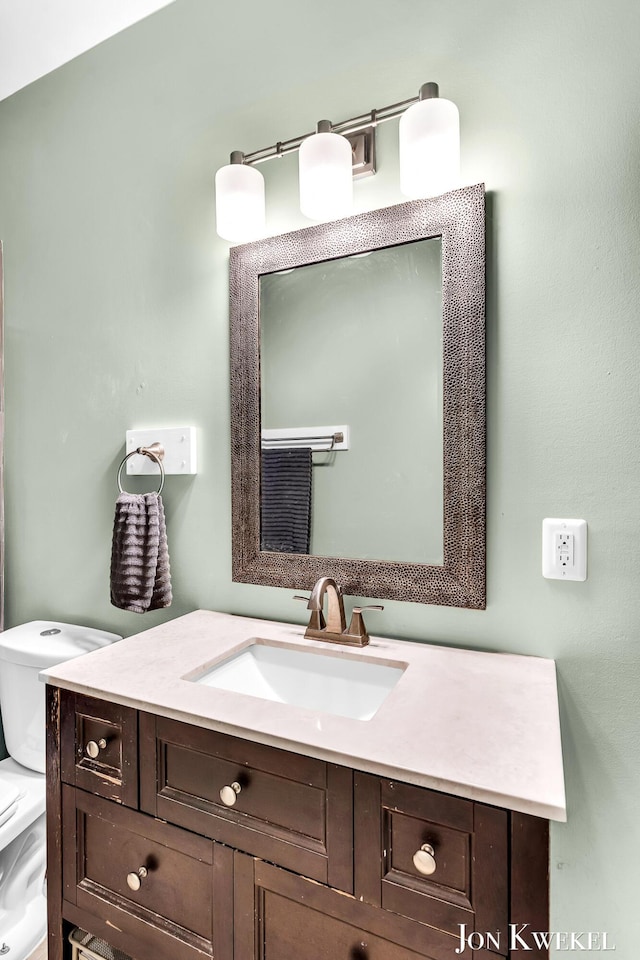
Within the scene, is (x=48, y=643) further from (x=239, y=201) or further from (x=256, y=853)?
(x=239, y=201)

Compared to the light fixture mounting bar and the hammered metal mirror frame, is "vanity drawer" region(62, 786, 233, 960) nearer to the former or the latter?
the hammered metal mirror frame

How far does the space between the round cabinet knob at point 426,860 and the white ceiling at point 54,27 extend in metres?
1.97

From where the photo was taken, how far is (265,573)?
4.33ft

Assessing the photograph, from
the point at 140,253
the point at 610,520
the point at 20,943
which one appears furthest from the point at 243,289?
the point at 20,943

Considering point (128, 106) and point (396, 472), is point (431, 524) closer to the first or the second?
point (396, 472)

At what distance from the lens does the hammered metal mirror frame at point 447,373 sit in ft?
3.54

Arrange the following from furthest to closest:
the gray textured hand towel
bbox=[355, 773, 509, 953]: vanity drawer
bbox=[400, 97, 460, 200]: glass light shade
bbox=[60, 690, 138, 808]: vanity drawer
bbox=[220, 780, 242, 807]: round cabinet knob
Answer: the gray textured hand towel
bbox=[400, 97, 460, 200]: glass light shade
bbox=[60, 690, 138, 808]: vanity drawer
bbox=[220, 780, 242, 807]: round cabinet knob
bbox=[355, 773, 509, 953]: vanity drawer

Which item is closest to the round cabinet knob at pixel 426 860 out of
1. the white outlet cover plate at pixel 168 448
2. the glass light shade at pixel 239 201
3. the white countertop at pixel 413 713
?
the white countertop at pixel 413 713

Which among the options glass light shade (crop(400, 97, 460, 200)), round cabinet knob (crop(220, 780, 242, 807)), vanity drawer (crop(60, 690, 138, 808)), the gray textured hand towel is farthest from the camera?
the gray textured hand towel

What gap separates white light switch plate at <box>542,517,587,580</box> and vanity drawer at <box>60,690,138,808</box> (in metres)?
0.81

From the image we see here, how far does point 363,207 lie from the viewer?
1.21 m

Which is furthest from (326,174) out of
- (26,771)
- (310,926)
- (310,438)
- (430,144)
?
(26,771)

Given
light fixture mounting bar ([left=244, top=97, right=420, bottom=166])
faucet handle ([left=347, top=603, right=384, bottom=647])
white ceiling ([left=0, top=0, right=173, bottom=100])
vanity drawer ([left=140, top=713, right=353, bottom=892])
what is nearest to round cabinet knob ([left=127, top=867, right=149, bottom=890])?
vanity drawer ([left=140, top=713, right=353, bottom=892])

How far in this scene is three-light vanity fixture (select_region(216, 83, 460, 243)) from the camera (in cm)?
103
